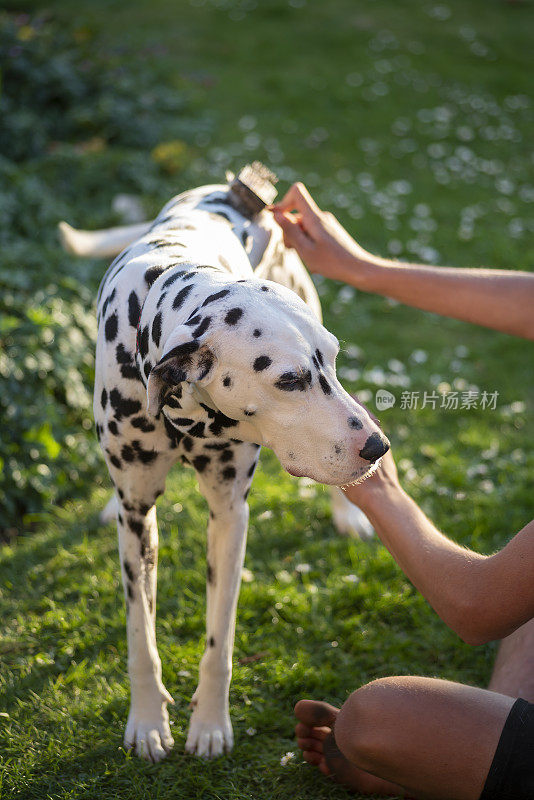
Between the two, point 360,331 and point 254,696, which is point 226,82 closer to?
point 360,331

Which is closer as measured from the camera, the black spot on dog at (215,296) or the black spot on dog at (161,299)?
the black spot on dog at (215,296)

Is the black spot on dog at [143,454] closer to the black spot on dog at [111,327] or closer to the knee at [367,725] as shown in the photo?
the black spot on dog at [111,327]

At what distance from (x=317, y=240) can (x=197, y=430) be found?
1229mm

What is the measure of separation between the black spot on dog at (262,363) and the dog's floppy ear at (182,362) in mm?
109

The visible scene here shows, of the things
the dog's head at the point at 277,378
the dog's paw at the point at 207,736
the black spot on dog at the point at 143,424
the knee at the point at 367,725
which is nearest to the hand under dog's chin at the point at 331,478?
the dog's head at the point at 277,378

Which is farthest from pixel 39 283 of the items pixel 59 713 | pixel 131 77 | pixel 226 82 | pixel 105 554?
pixel 226 82

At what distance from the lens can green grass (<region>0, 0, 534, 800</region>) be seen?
9.56 ft

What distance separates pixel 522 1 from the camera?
44.9 ft

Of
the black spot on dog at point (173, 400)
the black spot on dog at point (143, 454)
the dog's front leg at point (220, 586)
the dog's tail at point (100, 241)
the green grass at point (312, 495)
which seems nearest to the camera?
the black spot on dog at point (173, 400)

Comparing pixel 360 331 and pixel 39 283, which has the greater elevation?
pixel 39 283

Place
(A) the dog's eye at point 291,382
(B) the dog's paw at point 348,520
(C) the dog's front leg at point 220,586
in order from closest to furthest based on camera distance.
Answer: (A) the dog's eye at point 291,382
(C) the dog's front leg at point 220,586
(B) the dog's paw at point 348,520

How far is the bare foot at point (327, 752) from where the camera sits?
2.61m

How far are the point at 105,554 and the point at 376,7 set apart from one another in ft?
40.8

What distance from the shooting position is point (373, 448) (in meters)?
1.92
